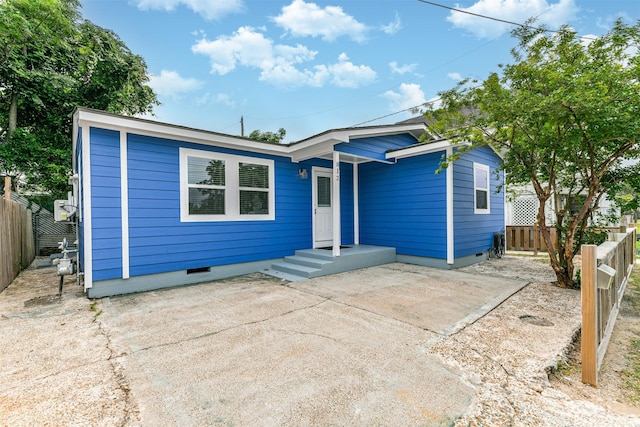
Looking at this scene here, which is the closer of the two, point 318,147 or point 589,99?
point 589,99

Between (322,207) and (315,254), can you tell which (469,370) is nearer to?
(315,254)

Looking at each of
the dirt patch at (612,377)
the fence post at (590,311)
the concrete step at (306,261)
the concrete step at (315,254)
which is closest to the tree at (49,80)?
the concrete step at (306,261)

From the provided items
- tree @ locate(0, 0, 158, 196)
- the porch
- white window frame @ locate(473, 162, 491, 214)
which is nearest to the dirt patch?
the porch

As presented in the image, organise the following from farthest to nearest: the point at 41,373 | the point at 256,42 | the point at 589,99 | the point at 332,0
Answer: the point at 256,42 → the point at 332,0 → the point at 589,99 → the point at 41,373

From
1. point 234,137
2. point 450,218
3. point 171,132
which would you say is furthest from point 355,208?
point 171,132

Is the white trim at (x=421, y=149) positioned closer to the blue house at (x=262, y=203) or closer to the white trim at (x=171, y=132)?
the blue house at (x=262, y=203)

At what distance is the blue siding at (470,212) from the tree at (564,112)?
4.42ft

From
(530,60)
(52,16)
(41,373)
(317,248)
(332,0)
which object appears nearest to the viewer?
(41,373)

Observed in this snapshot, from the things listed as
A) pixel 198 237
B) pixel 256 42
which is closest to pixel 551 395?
pixel 198 237

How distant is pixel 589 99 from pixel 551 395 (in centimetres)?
331

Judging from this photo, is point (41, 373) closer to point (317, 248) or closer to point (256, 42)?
point (317, 248)

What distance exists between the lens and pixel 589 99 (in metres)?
3.32

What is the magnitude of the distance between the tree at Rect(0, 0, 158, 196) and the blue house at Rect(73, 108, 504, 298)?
13.2ft

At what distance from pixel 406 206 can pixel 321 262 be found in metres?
2.65
